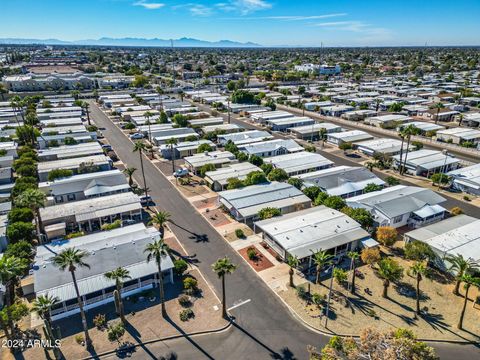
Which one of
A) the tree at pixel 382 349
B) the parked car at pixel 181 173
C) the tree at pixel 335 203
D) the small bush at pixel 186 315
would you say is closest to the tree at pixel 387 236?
the tree at pixel 335 203

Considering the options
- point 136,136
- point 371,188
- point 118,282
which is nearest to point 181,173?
point 136,136

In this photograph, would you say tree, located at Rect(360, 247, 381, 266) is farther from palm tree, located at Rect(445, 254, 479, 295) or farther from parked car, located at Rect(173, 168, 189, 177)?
parked car, located at Rect(173, 168, 189, 177)

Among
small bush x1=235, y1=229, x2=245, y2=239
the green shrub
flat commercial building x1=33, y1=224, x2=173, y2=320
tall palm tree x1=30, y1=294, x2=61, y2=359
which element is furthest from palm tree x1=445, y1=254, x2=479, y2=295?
tall palm tree x1=30, y1=294, x2=61, y2=359

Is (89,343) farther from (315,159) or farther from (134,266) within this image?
(315,159)

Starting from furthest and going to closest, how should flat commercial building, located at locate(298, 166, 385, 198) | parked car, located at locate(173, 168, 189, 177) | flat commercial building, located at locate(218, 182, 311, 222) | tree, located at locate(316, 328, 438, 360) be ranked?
1. parked car, located at locate(173, 168, 189, 177)
2. flat commercial building, located at locate(298, 166, 385, 198)
3. flat commercial building, located at locate(218, 182, 311, 222)
4. tree, located at locate(316, 328, 438, 360)

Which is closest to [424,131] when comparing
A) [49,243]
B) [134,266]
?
[134,266]

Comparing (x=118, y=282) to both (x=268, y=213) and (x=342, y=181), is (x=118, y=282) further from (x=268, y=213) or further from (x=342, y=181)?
(x=342, y=181)

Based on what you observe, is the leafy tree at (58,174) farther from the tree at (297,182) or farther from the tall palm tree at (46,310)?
the tree at (297,182)
